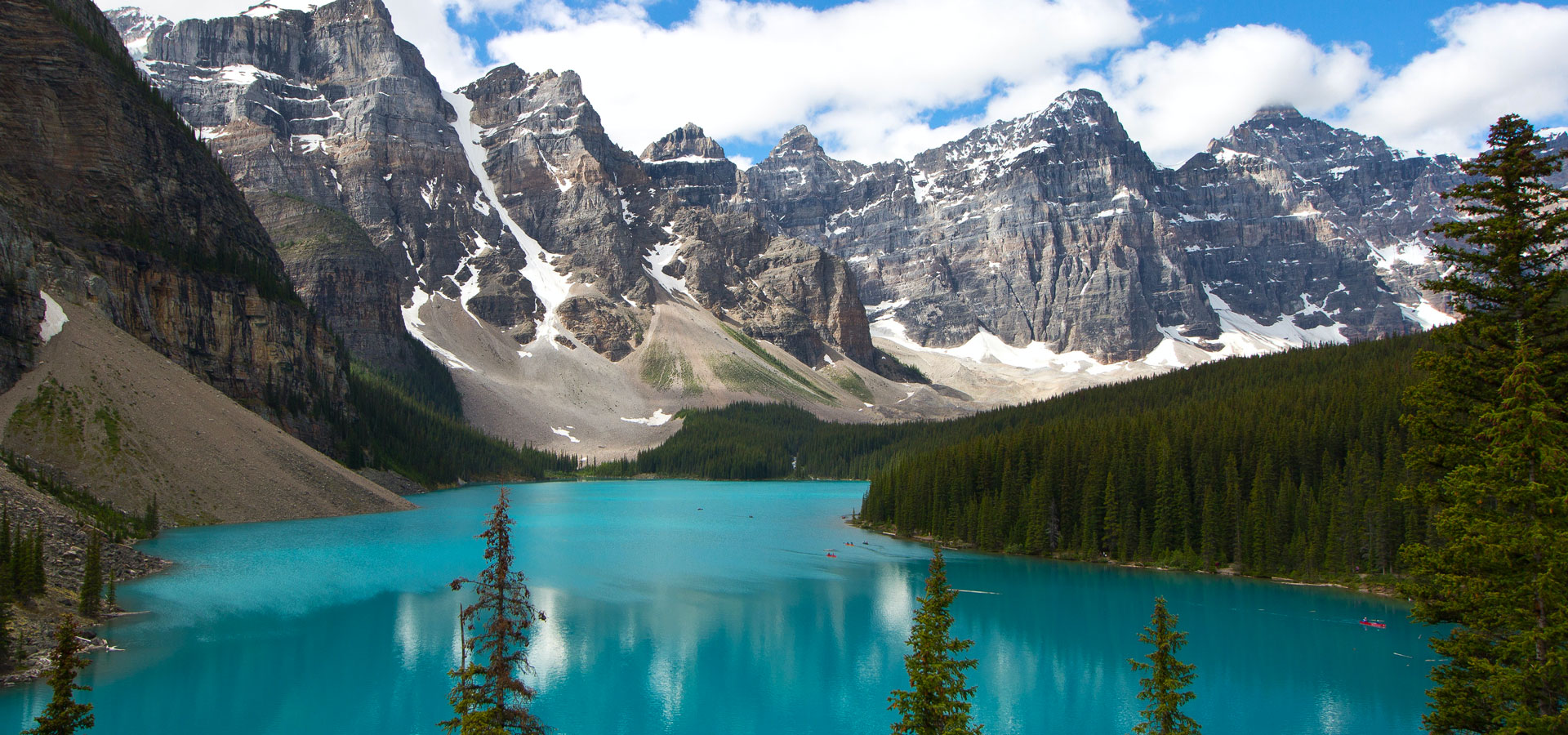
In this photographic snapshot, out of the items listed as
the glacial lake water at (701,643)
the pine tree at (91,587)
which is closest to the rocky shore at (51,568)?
the pine tree at (91,587)

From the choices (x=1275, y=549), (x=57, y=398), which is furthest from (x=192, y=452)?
(x=1275, y=549)

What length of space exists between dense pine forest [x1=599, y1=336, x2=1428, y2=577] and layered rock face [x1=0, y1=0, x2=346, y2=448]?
61143mm

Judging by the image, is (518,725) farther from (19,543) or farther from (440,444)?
(440,444)

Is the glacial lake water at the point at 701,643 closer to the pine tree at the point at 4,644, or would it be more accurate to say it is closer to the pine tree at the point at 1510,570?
the pine tree at the point at 4,644

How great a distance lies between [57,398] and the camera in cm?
5862

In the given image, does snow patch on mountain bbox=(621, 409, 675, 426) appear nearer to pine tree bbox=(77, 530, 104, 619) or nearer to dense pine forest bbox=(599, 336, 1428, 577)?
dense pine forest bbox=(599, 336, 1428, 577)

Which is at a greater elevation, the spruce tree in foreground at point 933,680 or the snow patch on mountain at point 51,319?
the snow patch on mountain at point 51,319

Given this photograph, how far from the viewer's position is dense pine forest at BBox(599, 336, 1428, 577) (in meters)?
54.7

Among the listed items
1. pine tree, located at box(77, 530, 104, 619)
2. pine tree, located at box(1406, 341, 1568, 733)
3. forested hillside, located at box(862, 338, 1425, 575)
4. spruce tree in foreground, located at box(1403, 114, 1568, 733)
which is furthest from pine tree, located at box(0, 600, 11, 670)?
forested hillside, located at box(862, 338, 1425, 575)

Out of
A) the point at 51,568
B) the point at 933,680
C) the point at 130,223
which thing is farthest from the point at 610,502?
the point at 933,680

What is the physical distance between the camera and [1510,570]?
51.7ft

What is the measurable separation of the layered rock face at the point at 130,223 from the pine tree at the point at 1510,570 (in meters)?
72.1

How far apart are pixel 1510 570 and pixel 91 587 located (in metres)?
42.3

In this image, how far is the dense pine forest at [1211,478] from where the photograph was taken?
5469 cm
